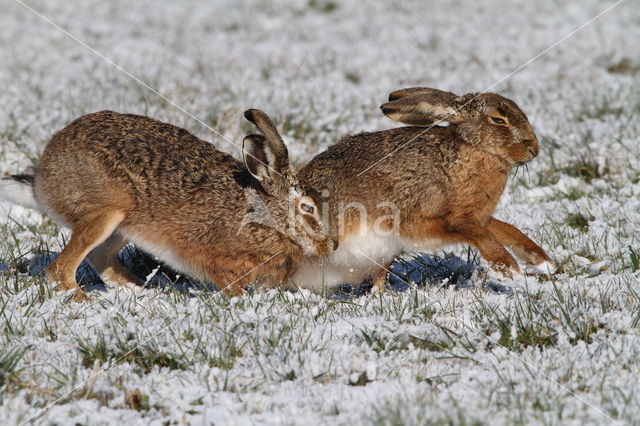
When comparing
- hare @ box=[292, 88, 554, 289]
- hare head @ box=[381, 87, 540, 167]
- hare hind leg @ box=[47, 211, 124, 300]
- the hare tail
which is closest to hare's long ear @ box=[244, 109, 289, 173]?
hare @ box=[292, 88, 554, 289]

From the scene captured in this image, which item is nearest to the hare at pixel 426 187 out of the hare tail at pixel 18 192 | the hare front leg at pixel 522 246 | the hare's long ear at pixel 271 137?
the hare front leg at pixel 522 246

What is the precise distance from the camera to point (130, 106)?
30.9 ft

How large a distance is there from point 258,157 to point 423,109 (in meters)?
1.28

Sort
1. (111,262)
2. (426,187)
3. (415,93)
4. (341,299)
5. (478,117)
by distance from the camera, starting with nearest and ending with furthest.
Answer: (341,299)
(426,187)
(478,117)
(415,93)
(111,262)

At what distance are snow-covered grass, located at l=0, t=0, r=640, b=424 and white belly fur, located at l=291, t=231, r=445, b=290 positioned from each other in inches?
9.8

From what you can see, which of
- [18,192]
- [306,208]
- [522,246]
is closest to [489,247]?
[522,246]

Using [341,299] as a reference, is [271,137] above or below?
above

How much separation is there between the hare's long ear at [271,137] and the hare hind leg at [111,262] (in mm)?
1419

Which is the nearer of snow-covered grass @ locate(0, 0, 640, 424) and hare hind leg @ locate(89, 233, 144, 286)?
snow-covered grass @ locate(0, 0, 640, 424)

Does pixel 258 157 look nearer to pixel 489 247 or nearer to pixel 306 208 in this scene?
pixel 306 208

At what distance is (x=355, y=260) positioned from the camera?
6.01 m

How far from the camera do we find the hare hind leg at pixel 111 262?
6395mm

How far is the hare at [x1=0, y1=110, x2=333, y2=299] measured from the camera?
19.2ft

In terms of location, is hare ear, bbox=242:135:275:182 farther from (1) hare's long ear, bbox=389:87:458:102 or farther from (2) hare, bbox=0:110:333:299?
(1) hare's long ear, bbox=389:87:458:102
